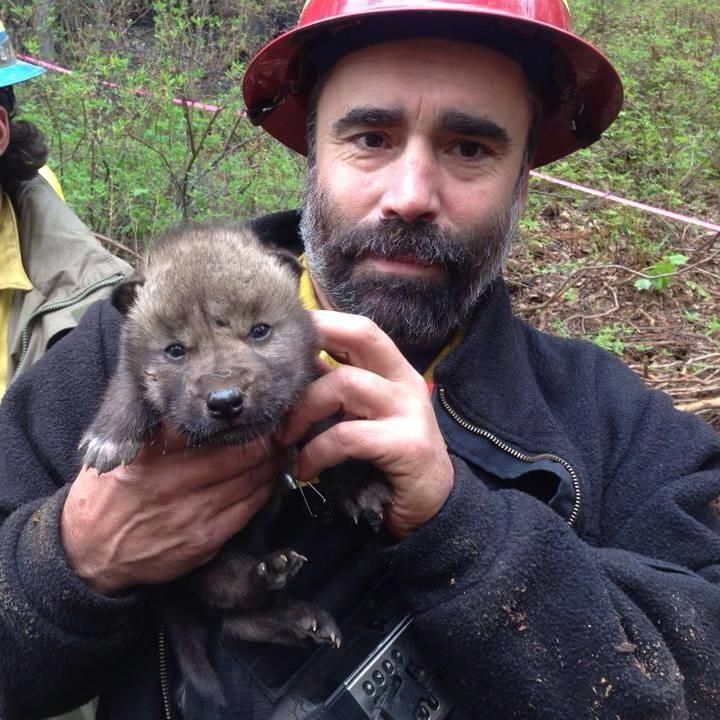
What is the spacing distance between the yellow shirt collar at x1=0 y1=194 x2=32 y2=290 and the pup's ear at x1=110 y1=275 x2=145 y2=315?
4.07ft

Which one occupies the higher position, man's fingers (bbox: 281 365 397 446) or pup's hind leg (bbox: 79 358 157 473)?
man's fingers (bbox: 281 365 397 446)

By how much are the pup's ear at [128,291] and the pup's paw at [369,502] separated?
74 cm

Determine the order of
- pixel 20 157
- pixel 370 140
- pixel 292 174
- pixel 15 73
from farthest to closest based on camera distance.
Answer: pixel 292 174 < pixel 15 73 < pixel 20 157 < pixel 370 140

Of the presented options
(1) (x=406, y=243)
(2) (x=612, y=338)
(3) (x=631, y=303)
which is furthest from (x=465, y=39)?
(3) (x=631, y=303)

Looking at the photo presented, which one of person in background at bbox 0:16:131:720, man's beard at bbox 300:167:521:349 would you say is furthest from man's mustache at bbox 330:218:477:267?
person in background at bbox 0:16:131:720

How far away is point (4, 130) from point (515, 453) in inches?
104

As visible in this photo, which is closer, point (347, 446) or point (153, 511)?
point (347, 446)

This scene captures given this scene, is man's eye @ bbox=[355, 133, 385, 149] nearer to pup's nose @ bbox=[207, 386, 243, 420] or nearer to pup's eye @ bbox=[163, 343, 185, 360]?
pup's eye @ bbox=[163, 343, 185, 360]

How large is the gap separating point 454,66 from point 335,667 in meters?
1.62

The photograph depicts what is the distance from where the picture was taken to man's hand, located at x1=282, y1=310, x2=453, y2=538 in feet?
5.88

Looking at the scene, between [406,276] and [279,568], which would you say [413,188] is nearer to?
[406,276]

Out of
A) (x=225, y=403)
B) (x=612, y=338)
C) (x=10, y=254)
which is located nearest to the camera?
(x=225, y=403)

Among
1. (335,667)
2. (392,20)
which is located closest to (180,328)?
(335,667)

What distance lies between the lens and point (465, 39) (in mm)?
2322
